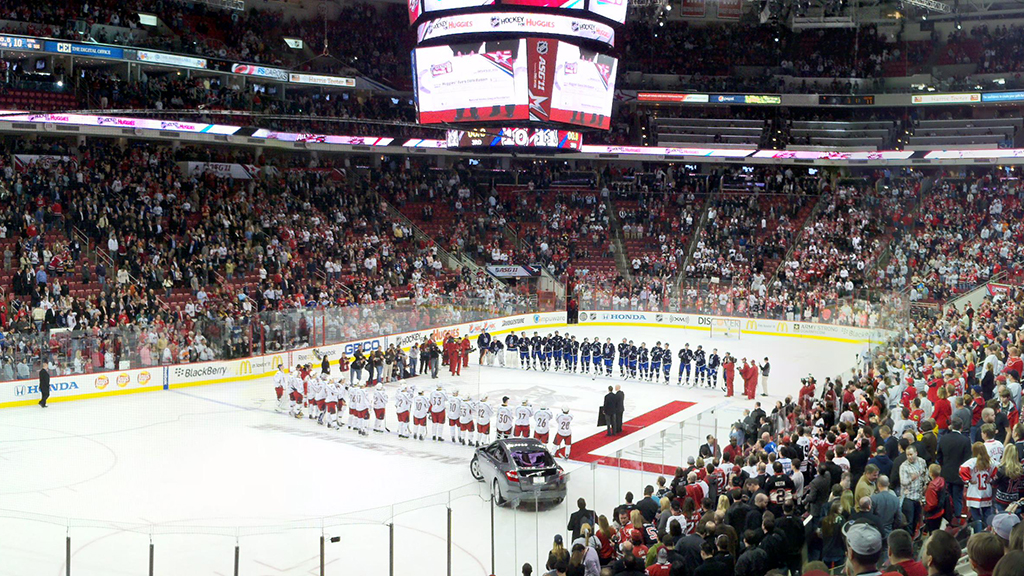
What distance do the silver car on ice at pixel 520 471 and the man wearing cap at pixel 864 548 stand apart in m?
8.41

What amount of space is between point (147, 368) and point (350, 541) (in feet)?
53.9

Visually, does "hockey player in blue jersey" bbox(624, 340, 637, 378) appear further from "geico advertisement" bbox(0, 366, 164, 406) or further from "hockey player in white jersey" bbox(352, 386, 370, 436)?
"geico advertisement" bbox(0, 366, 164, 406)

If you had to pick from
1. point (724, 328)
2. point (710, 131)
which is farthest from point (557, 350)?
point (710, 131)

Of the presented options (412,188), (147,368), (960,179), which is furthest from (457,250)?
(960,179)

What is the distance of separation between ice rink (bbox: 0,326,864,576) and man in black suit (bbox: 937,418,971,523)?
14.7 feet

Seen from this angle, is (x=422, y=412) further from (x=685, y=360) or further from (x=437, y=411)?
(x=685, y=360)

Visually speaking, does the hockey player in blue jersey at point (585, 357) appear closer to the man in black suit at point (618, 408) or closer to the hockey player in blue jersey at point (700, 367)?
the hockey player in blue jersey at point (700, 367)

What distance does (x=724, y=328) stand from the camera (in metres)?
37.9

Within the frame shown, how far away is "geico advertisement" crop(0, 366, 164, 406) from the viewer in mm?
22922

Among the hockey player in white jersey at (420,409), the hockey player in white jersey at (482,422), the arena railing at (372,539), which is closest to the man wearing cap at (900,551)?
the arena railing at (372,539)

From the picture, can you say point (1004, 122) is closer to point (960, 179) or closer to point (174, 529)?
point (960, 179)

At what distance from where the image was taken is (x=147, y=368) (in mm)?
25359

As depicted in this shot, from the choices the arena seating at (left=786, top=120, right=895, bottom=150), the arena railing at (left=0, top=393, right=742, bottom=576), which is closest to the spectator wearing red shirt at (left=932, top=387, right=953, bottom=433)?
the arena railing at (left=0, top=393, right=742, bottom=576)

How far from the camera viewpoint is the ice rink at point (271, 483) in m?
11.3
